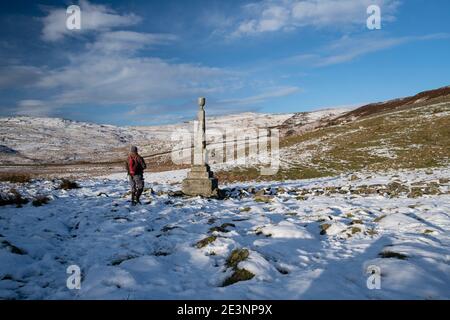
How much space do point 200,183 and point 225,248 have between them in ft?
27.4

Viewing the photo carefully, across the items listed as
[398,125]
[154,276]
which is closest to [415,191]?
[154,276]

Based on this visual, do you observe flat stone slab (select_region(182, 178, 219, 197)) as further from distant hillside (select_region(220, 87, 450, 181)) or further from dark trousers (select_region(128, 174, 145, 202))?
distant hillside (select_region(220, 87, 450, 181))

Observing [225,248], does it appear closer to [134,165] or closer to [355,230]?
[355,230]

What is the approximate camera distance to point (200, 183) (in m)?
15.5

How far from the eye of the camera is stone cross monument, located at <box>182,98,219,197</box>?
15422 millimetres

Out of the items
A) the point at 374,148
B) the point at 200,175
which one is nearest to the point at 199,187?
the point at 200,175

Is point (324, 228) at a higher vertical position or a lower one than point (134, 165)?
lower

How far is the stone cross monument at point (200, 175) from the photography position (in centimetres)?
1542

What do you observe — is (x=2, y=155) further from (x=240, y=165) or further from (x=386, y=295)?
(x=386, y=295)

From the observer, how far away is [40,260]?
6.99 m

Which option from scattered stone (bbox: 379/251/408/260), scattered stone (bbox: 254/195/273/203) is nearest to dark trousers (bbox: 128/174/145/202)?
scattered stone (bbox: 254/195/273/203)

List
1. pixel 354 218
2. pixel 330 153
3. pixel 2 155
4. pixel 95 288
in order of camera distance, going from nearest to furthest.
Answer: pixel 95 288
pixel 354 218
pixel 330 153
pixel 2 155

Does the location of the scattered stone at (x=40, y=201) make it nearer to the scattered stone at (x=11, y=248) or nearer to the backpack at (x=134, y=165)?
the backpack at (x=134, y=165)

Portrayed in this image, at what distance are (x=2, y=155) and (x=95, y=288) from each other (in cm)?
7975
